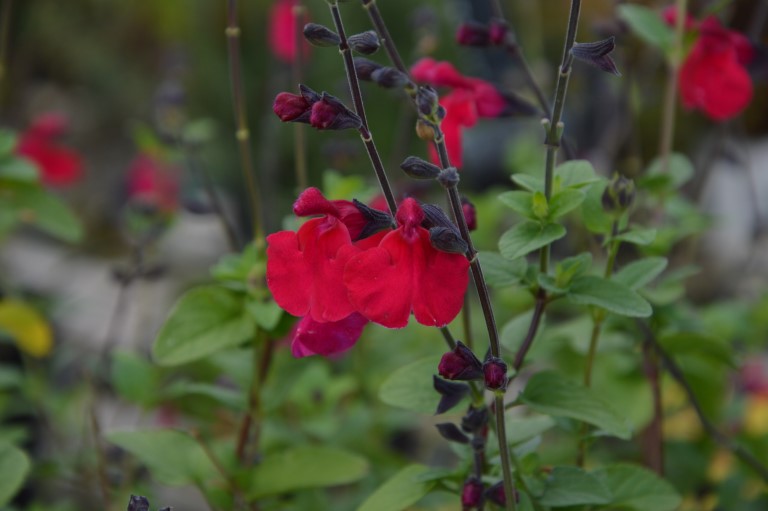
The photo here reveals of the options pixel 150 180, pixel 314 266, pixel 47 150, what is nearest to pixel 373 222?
pixel 314 266

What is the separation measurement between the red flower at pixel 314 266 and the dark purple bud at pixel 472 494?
7.2 inches

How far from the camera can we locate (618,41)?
49.1 inches

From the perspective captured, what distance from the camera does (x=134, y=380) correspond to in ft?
4.01

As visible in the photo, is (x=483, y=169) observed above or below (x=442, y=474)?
below

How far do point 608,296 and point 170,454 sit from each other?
513mm

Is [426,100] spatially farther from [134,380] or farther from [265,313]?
[134,380]

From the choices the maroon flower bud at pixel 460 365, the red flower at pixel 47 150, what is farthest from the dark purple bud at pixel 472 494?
the red flower at pixel 47 150

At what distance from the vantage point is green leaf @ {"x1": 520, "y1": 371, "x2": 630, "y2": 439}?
745mm

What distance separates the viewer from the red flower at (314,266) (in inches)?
25.5

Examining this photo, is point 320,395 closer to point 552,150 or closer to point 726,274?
point 552,150

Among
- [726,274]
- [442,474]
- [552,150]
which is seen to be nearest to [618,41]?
[552,150]

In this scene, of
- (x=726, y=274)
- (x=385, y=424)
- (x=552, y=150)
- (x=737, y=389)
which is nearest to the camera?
(x=552, y=150)

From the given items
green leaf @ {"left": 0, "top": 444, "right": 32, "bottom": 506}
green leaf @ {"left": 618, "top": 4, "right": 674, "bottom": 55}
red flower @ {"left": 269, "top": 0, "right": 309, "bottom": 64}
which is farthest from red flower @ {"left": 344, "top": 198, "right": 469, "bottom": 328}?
red flower @ {"left": 269, "top": 0, "right": 309, "bottom": 64}

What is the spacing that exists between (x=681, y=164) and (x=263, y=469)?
0.66 m
